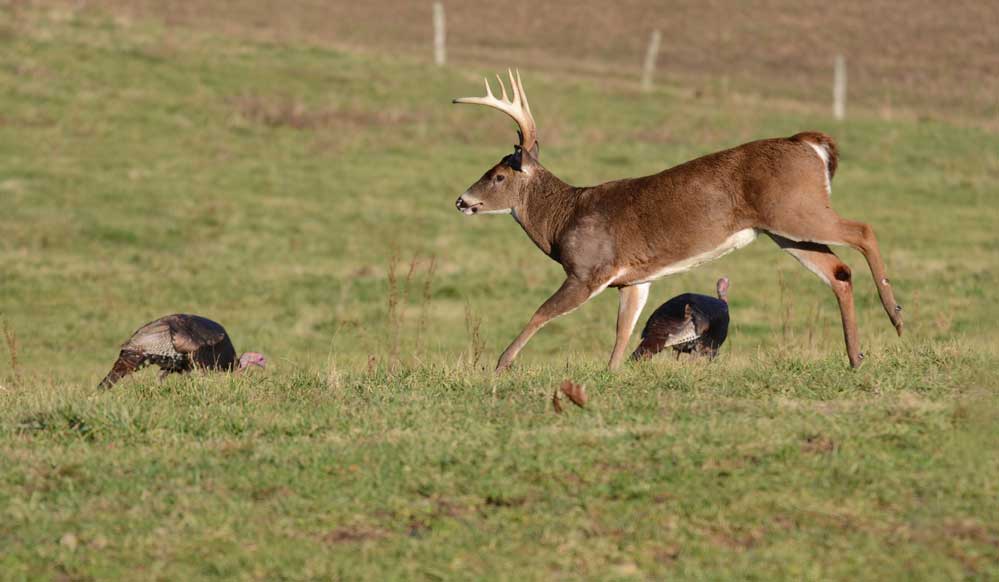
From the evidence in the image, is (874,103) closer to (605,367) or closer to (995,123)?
(995,123)

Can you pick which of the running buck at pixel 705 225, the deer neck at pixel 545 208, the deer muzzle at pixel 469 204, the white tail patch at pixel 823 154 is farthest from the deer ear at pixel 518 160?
the white tail patch at pixel 823 154

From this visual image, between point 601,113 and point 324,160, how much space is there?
861 cm

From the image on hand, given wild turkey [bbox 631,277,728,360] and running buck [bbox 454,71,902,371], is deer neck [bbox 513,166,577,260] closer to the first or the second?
running buck [bbox 454,71,902,371]

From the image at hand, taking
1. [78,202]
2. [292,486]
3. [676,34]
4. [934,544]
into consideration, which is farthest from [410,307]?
[676,34]

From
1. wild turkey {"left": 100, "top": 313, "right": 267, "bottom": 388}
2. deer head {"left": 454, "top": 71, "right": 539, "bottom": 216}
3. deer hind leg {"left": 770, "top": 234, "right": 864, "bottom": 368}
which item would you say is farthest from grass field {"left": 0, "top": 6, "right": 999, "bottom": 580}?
deer head {"left": 454, "top": 71, "right": 539, "bottom": 216}

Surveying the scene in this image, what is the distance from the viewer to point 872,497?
6211mm

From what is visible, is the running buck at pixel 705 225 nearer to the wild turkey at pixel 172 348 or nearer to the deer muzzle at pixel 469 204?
the deer muzzle at pixel 469 204

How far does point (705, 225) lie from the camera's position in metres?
9.52

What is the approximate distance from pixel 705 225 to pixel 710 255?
0.25 m

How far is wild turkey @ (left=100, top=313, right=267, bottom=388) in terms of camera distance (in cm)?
1055

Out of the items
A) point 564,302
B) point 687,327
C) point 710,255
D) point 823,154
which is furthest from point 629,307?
point 823,154

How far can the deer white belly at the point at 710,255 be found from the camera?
9.47 meters

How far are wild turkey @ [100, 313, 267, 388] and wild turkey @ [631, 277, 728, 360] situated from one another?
336 cm

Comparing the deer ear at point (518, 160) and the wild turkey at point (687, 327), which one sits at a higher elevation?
the deer ear at point (518, 160)
